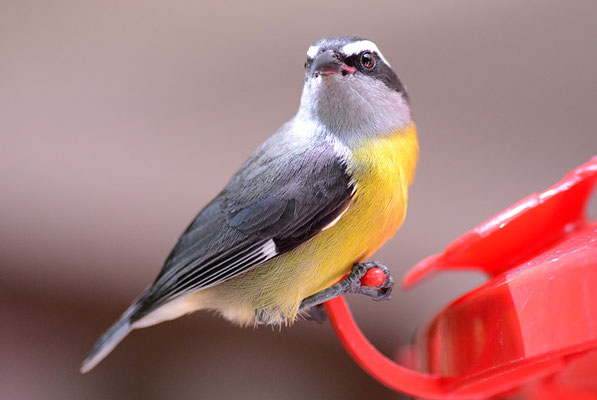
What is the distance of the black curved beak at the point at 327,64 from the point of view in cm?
109

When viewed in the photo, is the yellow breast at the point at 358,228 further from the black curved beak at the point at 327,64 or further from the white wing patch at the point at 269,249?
the black curved beak at the point at 327,64

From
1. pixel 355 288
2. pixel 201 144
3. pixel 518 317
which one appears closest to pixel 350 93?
pixel 355 288

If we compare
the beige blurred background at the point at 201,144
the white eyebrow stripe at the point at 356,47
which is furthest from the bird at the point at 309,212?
the beige blurred background at the point at 201,144

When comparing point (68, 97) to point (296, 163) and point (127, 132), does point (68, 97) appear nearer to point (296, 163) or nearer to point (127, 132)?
point (127, 132)

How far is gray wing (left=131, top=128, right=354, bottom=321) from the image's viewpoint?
1108 mm

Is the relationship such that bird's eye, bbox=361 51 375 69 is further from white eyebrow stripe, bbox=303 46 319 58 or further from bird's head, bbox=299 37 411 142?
white eyebrow stripe, bbox=303 46 319 58

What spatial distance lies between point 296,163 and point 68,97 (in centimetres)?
191

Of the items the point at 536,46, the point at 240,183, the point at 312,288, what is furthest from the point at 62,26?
the point at 536,46

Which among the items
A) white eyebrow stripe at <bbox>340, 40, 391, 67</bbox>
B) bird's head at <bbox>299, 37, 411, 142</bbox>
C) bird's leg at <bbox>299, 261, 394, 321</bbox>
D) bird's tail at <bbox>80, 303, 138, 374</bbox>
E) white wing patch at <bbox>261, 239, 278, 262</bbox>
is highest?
white eyebrow stripe at <bbox>340, 40, 391, 67</bbox>

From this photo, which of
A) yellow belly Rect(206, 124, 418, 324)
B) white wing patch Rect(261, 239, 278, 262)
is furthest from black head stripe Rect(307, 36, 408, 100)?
white wing patch Rect(261, 239, 278, 262)

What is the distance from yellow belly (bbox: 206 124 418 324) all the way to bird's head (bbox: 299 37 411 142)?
5 cm

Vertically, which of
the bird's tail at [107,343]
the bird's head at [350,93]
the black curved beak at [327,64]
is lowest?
the bird's tail at [107,343]

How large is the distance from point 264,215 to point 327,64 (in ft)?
1.02

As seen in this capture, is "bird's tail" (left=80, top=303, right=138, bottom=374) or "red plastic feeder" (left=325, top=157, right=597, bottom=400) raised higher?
"red plastic feeder" (left=325, top=157, right=597, bottom=400)
